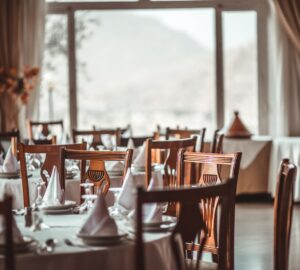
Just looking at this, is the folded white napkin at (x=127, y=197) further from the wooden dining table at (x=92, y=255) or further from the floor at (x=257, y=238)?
the floor at (x=257, y=238)

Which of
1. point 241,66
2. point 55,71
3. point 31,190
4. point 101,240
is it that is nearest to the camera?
point 101,240

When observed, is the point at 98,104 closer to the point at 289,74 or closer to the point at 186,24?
the point at 186,24

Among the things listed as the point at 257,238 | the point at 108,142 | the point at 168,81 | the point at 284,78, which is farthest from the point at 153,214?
the point at 168,81

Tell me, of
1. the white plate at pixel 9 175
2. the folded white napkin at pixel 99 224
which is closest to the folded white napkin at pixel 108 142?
the white plate at pixel 9 175

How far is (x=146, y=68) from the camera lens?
10.1 m

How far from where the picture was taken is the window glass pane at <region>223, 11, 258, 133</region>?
350 inches

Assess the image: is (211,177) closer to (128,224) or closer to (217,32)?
(128,224)

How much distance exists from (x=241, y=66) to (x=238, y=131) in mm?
1069

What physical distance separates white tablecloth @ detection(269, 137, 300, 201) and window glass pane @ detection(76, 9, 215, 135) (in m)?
1.11

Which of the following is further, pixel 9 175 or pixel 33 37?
pixel 33 37

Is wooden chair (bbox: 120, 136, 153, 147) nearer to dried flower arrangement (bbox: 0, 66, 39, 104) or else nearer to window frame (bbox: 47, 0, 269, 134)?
dried flower arrangement (bbox: 0, 66, 39, 104)

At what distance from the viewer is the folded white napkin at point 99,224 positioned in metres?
2.60

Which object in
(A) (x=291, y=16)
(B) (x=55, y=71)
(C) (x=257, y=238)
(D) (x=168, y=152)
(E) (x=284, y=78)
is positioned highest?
(A) (x=291, y=16)

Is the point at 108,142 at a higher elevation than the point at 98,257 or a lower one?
higher
